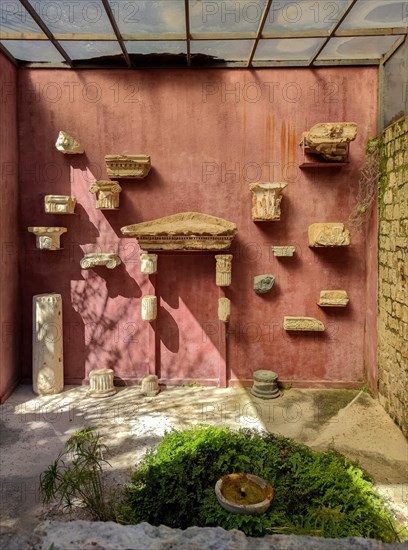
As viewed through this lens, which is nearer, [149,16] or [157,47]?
[149,16]

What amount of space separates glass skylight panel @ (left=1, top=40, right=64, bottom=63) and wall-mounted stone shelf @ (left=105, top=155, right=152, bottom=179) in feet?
5.56

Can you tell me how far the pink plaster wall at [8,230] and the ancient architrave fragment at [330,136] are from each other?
4.47 meters

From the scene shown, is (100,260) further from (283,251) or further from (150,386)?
(283,251)

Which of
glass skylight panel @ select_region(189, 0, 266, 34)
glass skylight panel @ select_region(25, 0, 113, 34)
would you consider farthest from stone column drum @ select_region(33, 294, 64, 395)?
glass skylight panel @ select_region(189, 0, 266, 34)

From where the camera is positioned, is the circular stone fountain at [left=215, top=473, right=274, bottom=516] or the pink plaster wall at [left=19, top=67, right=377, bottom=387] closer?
the circular stone fountain at [left=215, top=473, right=274, bottom=516]

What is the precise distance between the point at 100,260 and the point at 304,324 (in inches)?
133

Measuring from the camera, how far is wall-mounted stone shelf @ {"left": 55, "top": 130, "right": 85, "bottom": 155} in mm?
6262

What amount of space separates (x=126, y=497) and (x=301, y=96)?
590 centimetres

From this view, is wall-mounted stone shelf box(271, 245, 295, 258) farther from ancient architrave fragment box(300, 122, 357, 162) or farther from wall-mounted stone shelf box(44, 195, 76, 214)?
wall-mounted stone shelf box(44, 195, 76, 214)

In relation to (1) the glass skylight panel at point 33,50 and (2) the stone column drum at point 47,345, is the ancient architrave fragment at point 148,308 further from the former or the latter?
(1) the glass skylight panel at point 33,50

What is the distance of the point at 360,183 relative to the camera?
6.36 m

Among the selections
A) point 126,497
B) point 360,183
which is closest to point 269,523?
point 126,497

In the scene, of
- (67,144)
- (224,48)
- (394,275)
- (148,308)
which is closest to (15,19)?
(67,144)

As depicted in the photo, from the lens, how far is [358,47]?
593cm
